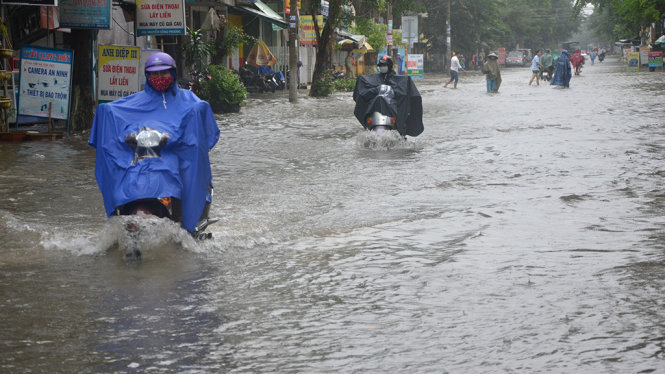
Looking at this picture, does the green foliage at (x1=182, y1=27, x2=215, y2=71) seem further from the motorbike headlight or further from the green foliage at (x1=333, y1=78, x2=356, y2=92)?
the motorbike headlight

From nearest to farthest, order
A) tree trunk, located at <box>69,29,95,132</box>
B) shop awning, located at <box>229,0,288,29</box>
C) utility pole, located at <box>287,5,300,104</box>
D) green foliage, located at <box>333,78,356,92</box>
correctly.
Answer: tree trunk, located at <box>69,29,95,132</box>, utility pole, located at <box>287,5,300,104</box>, shop awning, located at <box>229,0,288,29</box>, green foliage, located at <box>333,78,356,92</box>

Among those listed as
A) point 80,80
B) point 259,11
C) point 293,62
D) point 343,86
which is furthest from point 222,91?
point 343,86

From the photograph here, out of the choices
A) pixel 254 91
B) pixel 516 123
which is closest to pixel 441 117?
pixel 516 123

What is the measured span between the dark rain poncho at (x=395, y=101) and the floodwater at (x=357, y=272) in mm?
1818

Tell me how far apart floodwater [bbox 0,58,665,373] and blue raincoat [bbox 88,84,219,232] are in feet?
0.98

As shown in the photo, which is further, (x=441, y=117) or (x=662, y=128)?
(x=441, y=117)

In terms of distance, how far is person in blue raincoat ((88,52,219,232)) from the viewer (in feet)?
21.1

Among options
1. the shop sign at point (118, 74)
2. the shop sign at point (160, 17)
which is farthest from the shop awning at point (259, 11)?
the shop sign at point (118, 74)

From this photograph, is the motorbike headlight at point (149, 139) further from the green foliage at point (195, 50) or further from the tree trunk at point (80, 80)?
the green foliage at point (195, 50)

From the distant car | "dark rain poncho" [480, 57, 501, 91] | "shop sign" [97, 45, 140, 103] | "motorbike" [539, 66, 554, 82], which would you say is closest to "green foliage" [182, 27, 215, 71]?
"shop sign" [97, 45, 140, 103]

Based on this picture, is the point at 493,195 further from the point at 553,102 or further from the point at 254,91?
the point at 254,91

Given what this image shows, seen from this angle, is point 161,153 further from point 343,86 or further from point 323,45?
point 343,86

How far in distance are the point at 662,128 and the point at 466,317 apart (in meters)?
13.2

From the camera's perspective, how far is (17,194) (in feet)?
33.4
